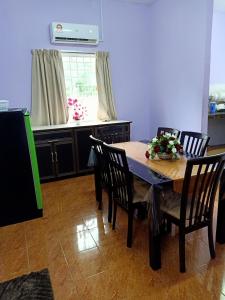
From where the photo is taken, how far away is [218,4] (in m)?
3.90

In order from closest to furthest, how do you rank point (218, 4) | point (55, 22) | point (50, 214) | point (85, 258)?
1. point (85, 258)
2. point (50, 214)
3. point (55, 22)
4. point (218, 4)

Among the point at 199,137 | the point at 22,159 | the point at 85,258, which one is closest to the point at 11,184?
the point at 22,159

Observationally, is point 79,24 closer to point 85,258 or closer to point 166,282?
point 85,258

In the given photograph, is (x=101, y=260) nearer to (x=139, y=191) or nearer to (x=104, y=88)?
(x=139, y=191)

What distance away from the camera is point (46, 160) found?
141 inches

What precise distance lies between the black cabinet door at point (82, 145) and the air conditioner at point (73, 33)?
1548mm

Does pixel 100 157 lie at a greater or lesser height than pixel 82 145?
greater

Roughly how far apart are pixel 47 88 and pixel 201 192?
3.08 metres

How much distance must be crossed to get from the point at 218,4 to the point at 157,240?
4.29 m

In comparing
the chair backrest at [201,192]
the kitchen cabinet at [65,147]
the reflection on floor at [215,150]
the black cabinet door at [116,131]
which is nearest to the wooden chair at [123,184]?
the chair backrest at [201,192]

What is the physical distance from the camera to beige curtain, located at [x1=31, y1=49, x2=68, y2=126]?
11.9 feet

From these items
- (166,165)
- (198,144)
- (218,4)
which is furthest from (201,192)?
(218,4)

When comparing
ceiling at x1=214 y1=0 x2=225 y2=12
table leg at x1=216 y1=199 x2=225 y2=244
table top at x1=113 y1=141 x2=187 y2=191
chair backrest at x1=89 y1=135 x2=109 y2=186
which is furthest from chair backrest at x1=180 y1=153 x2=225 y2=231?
ceiling at x1=214 y1=0 x2=225 y2=12

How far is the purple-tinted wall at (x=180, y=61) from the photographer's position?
3.19 m
